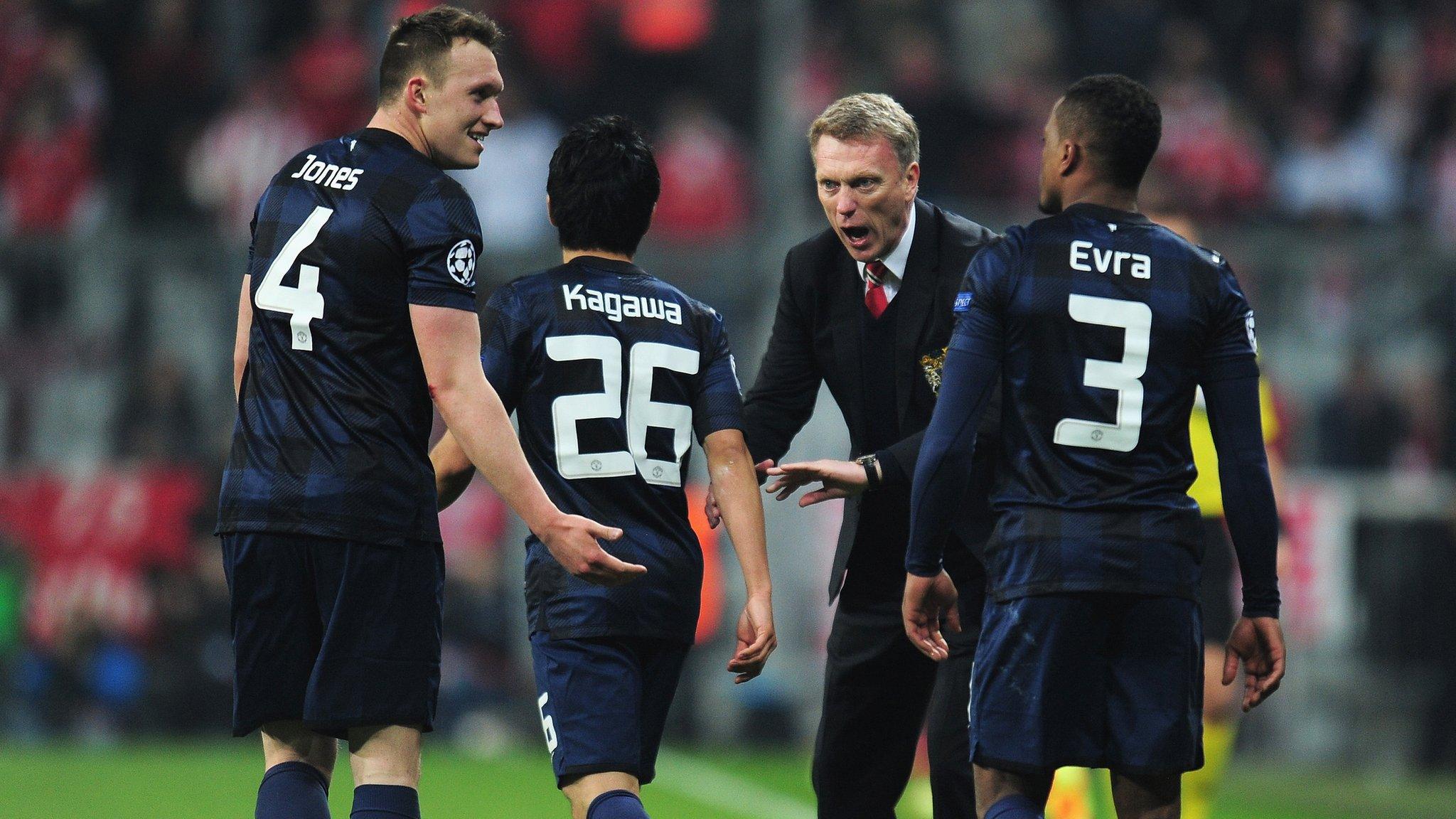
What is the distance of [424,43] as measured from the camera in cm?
387

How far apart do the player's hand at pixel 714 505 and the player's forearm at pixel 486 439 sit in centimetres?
64

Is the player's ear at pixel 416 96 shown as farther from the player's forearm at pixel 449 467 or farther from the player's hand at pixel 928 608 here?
the player's hand at pixel 928 608

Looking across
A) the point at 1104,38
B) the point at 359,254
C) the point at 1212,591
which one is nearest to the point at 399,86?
the point at 359,254

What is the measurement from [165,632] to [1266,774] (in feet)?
21.8

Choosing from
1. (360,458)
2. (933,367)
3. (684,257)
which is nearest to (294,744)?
(360,458)

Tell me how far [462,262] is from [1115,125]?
1.43 metres

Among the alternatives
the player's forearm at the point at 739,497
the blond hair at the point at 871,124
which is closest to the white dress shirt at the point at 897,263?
the blond hair at the point at 871,124

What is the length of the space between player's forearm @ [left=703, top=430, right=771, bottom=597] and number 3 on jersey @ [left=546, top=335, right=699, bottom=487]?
173mm

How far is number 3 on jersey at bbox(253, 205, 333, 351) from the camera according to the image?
377 centimetres

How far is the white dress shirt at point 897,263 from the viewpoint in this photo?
4566mm

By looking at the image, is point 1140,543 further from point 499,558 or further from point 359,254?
point 499,558

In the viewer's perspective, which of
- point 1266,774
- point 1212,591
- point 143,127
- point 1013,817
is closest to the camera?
point 1013,817

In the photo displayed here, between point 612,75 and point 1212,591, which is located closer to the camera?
point 1212,591

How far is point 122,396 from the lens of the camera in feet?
36.7
